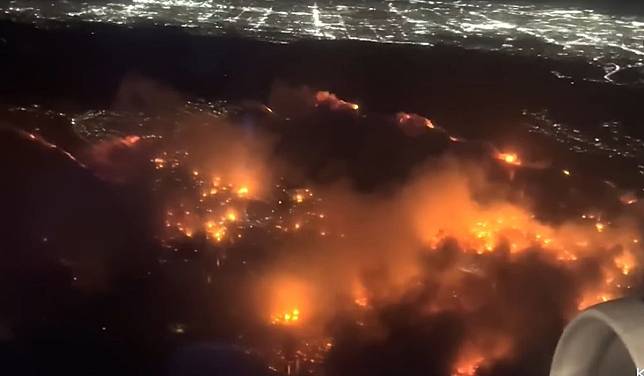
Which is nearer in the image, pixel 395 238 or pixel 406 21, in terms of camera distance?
pixel 395 238

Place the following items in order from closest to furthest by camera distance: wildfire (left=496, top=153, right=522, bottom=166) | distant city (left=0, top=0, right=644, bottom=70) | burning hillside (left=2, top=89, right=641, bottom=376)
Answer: burning hillside (left=2, top=89, right=641, bottom=376), wildfire (left=496, top=153, right=522, bottom=166), distant city (left=0, top=0, right=644, bottom=70)

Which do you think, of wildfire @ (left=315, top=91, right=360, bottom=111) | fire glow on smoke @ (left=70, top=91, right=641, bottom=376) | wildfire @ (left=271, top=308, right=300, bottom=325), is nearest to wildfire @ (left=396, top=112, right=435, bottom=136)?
fire glow on smoke @ (left=70, top=91, right=641, bottom=376)

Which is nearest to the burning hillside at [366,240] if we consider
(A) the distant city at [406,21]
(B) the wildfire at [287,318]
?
(B) the wildfire at [287,318]

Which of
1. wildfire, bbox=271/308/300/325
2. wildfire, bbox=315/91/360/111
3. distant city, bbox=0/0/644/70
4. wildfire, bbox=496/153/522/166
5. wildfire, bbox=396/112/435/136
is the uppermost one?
distant city, bbox=0/0/644/70

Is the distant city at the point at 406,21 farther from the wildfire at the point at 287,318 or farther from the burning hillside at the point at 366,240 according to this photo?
the wildfire at the point at 287,318

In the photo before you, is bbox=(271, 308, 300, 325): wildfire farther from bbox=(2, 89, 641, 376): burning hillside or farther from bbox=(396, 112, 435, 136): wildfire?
bbox=(396, 112, 435, 136): wildfire

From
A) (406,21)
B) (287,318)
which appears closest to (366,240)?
(287,318)

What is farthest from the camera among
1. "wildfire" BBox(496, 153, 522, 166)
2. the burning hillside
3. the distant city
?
the distant city

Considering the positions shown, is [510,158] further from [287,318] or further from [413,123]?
[287,318]

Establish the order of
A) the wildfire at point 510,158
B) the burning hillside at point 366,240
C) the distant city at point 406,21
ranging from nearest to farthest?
the burning hillside at point 366,240
the wildfire at point 510,158
the distant city at point 406,21

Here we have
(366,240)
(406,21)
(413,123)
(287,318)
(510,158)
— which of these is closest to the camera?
(287,318)

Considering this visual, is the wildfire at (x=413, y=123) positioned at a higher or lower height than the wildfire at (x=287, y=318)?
higher
